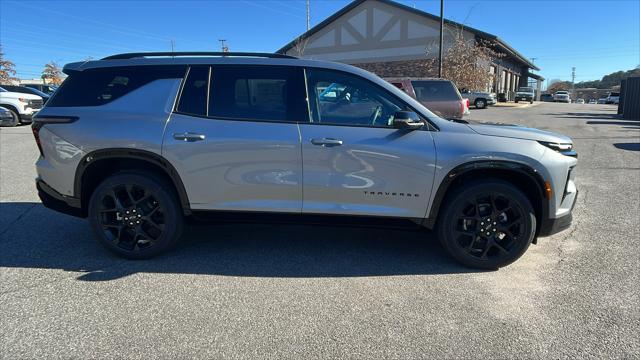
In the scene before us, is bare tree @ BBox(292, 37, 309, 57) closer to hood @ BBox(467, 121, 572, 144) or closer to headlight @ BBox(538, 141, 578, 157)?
hood @ BBox(467, 121, 572, 144)

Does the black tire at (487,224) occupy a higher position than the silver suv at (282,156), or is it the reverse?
the silver suv at (282,156)

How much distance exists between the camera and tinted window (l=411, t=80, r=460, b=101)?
13047 millimetres

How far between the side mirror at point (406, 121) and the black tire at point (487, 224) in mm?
719

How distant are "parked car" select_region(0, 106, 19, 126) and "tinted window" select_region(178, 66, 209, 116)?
15.9 meters

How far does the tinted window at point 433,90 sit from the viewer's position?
1305cm

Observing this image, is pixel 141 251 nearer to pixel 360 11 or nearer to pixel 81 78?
pixel 81 78

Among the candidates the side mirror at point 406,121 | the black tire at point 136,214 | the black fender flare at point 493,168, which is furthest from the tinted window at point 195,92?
the black fender flare at point 493,168

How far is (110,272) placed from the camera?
377 centimetres

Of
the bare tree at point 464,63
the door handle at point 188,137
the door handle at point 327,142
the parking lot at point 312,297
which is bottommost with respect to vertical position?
the parking lot at point 312,297

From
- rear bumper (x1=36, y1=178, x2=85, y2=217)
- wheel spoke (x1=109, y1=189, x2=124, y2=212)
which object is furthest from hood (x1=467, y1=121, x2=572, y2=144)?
rear bumper (x1=36, y1=178, x2=85, y2=217)

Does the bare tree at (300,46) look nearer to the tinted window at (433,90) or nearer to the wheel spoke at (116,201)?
the tinted window at (433,90)

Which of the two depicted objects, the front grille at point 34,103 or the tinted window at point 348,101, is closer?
the tinted window at point 348,101

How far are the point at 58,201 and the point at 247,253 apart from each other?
1909 millimetres

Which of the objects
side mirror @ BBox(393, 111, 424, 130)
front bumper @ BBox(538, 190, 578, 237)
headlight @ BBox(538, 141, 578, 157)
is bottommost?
front bumper @ BBox(538, 190, 578, 237)
